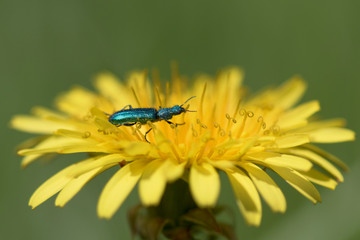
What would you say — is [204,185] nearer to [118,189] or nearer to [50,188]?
[118,189]

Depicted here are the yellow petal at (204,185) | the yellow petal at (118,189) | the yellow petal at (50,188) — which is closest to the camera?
the yellow petal at (204,185)

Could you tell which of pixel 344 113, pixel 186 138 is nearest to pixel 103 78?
pixel 186 138

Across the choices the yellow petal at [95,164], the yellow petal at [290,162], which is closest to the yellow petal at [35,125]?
the yellow petal at [95,164]

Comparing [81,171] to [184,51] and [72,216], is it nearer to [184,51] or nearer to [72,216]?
[72,216]

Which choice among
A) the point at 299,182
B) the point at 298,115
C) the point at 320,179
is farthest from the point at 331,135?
the point at 299,182

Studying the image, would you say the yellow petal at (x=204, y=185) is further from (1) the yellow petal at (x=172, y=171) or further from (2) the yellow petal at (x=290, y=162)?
(2) the yellow petal at (x=290, y=162)

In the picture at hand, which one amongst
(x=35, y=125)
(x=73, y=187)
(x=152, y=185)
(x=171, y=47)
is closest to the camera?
(x=152, y=185)

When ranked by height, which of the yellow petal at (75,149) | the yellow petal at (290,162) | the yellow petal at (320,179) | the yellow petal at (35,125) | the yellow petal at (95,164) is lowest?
the yellow petal at (320,179)
